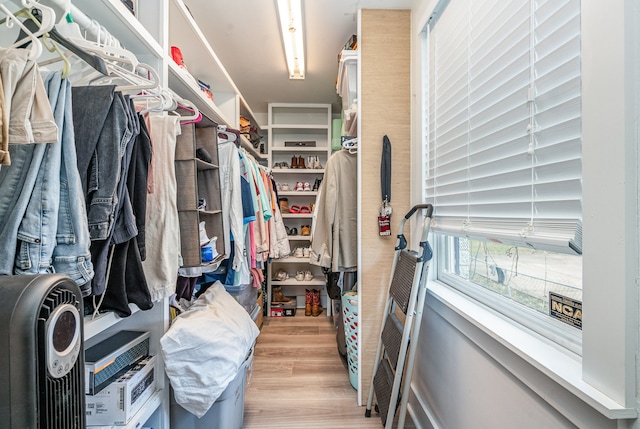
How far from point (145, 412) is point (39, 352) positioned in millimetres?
877

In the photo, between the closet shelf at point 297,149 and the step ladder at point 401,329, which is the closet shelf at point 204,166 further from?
the closet shelf at point 297,149

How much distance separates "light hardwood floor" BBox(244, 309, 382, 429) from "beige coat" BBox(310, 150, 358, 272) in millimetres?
814

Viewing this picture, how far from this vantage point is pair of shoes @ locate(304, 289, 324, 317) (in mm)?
3354

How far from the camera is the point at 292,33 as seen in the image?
202cm

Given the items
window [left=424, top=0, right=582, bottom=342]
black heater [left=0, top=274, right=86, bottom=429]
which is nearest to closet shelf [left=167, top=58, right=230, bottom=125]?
black heater [left=0, top=274, right=86, bottom=429]

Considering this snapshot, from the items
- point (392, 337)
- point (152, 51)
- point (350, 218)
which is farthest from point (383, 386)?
point (152, 51)

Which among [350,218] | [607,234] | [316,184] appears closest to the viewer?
[607,234]

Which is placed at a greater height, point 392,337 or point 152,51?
point 152,51

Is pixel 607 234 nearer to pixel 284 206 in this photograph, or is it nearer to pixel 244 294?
pixel 244 294

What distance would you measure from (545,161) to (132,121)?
118 cm

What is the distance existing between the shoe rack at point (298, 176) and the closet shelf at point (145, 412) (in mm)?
2140

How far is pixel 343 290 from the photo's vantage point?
219 cm

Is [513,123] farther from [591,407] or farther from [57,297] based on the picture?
[57,297]

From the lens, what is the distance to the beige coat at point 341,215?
2.04m
